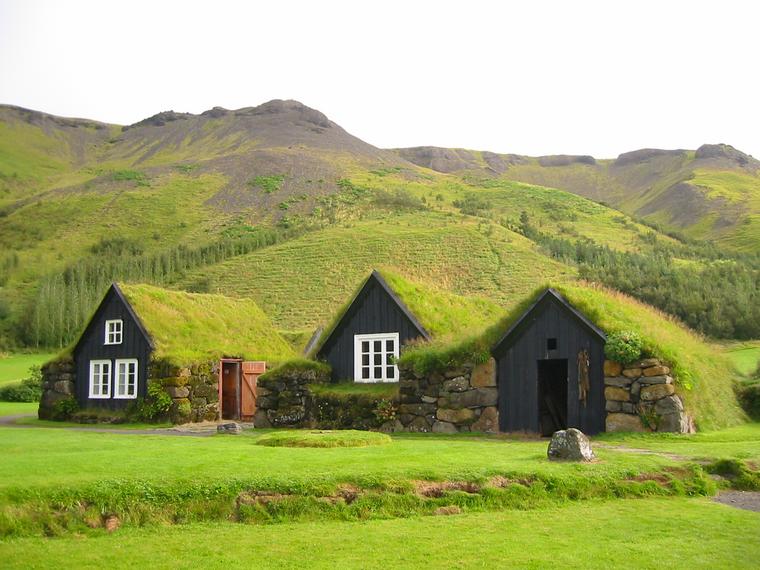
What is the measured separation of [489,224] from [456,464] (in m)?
83.2

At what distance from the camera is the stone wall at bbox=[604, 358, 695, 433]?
1947 cm

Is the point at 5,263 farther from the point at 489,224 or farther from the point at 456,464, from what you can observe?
the point at 456,464

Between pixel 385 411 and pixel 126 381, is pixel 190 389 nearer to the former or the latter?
pixel 126 381

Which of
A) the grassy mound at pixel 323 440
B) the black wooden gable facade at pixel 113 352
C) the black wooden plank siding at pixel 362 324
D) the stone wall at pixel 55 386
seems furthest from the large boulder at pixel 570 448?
the stone wall at pixel 55 386

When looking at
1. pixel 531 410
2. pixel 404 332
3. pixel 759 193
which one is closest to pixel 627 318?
pixel 531 410

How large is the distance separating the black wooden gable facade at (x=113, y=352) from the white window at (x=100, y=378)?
0.04 m

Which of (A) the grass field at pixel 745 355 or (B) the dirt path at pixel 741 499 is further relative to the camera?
(A) the grass field at pixel 745 355

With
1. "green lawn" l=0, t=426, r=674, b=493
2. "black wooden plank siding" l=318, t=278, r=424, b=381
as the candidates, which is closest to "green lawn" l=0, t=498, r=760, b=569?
"green lawn" l=0, t=426, r=674, b=493

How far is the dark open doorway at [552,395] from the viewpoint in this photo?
919 inches

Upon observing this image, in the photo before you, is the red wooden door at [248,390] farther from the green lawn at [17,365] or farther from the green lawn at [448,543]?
the green lawn at [17,365]

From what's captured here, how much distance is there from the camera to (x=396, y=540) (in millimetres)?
10375

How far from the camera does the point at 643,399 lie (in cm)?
1997

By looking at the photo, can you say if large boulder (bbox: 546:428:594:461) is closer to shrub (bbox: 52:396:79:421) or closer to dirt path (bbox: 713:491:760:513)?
dirt path (bbox: 713:491:760:513)

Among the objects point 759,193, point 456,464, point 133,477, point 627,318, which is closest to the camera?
point 133,477
